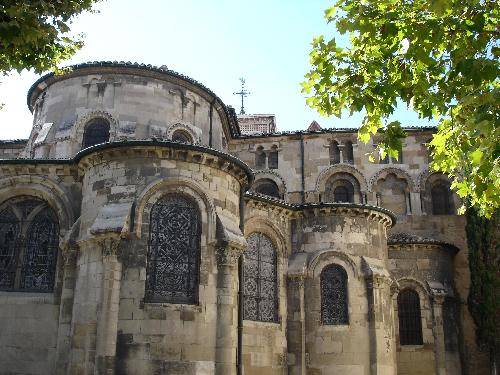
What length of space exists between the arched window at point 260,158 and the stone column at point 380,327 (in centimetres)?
929

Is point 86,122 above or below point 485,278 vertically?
above

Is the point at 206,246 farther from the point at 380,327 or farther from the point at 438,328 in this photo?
the point at 438,328

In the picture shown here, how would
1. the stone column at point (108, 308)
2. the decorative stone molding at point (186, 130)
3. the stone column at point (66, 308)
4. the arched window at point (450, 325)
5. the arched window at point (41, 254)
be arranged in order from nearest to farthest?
the stone column at point (108, 308) → the stone column at point (66, 308) → the arched window at point (41, 254) → the decorative stone molding at point (186, 130) → the arched window at point (450, 325)

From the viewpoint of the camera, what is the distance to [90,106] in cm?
2017

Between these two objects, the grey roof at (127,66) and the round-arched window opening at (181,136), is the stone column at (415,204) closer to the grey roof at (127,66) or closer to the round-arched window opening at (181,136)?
the grey roof at (127,66)

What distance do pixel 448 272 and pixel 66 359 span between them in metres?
15.5

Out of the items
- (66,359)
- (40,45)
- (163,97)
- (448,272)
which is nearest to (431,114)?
(40,45)

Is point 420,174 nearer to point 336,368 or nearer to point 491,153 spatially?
point 336,368

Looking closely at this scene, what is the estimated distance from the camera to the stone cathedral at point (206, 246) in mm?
13961

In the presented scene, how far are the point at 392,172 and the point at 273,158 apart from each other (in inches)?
220

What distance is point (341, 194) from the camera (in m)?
25.8

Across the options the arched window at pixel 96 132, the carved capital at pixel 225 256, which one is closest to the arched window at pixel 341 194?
the arched window at pixel 96 132

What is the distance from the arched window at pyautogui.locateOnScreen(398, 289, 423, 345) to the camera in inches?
848

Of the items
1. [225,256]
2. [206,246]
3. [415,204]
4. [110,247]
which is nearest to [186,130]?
[206,246]
